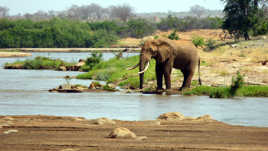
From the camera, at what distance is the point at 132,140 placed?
9.44m

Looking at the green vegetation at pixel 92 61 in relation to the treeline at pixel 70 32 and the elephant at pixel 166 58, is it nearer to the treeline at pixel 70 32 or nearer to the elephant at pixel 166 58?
the elephant at pixel 166 58

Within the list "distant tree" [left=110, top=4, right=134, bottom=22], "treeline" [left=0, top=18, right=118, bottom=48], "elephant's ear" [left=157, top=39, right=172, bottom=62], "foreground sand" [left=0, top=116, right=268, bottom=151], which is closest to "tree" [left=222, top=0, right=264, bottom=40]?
"elephant's ear" [left=157, top=39, right=172, bottom=62]

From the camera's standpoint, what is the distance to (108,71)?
104 feet

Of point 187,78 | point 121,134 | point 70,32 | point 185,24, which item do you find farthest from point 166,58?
point 185,24

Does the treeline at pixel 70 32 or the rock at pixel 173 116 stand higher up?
the treeline at pixel 70 32

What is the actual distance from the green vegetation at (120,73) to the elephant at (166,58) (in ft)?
10.5

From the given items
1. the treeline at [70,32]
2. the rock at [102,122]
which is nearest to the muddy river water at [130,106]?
the rock at [102,122]

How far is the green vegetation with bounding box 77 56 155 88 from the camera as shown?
25.6 metres

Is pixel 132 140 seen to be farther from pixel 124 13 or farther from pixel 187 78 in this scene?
pixel 124 13

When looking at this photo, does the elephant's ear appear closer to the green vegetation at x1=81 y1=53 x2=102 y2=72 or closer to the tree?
the green vegetation at x1=81 y1=53 x2=102 y2=72

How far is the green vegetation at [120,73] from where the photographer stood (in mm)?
25625

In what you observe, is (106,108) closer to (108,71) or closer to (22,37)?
(108,71)

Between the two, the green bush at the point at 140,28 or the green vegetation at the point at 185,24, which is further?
the green vegetation at the point at 185,24

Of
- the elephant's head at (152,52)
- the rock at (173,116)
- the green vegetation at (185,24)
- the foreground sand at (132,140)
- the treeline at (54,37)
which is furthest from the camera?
the green vegetation at (185,24)
